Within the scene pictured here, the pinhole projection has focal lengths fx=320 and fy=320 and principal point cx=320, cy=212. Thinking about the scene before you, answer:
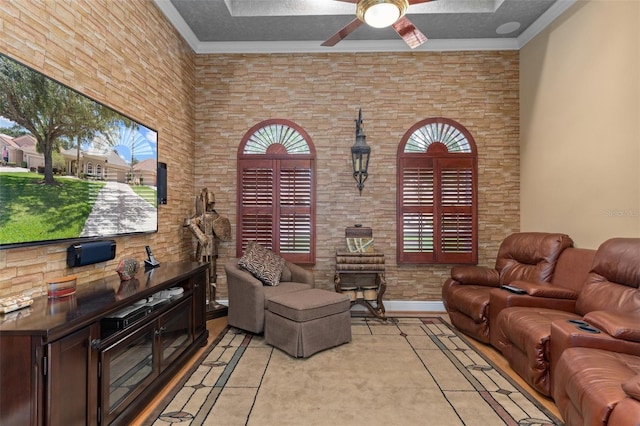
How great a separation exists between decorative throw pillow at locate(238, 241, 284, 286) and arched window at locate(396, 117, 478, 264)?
5.42 ft

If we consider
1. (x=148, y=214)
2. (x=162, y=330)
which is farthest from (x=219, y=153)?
(x=162, y=330)

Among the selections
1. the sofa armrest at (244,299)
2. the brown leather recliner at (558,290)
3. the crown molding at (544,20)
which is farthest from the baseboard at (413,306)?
the crown molding at (544,20)

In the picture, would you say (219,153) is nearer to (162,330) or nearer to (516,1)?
(162,330)

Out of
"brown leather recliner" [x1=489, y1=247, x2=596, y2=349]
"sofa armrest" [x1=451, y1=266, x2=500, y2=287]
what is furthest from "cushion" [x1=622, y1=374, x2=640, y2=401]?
"sofa armrest" [x1=451, y1=266, x2=500, y2=287]

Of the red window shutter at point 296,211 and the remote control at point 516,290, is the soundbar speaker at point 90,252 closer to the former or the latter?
the red window shutter at point 296,211

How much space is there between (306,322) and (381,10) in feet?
8.22

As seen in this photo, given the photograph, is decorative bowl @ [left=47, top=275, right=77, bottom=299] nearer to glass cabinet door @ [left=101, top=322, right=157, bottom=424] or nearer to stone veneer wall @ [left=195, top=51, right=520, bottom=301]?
glass cabinet door @ [left=101, top=322, right=157, bottom=424]

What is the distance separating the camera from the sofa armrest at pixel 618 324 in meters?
1.85

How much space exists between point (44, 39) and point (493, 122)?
4581 mm

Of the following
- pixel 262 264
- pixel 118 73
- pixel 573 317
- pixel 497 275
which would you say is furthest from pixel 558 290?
pixel 118 73

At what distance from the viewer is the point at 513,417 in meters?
2.01

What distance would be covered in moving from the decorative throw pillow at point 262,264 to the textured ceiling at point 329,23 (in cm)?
264

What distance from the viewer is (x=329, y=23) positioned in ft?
12.5

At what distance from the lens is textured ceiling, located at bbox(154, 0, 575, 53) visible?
3.55m
